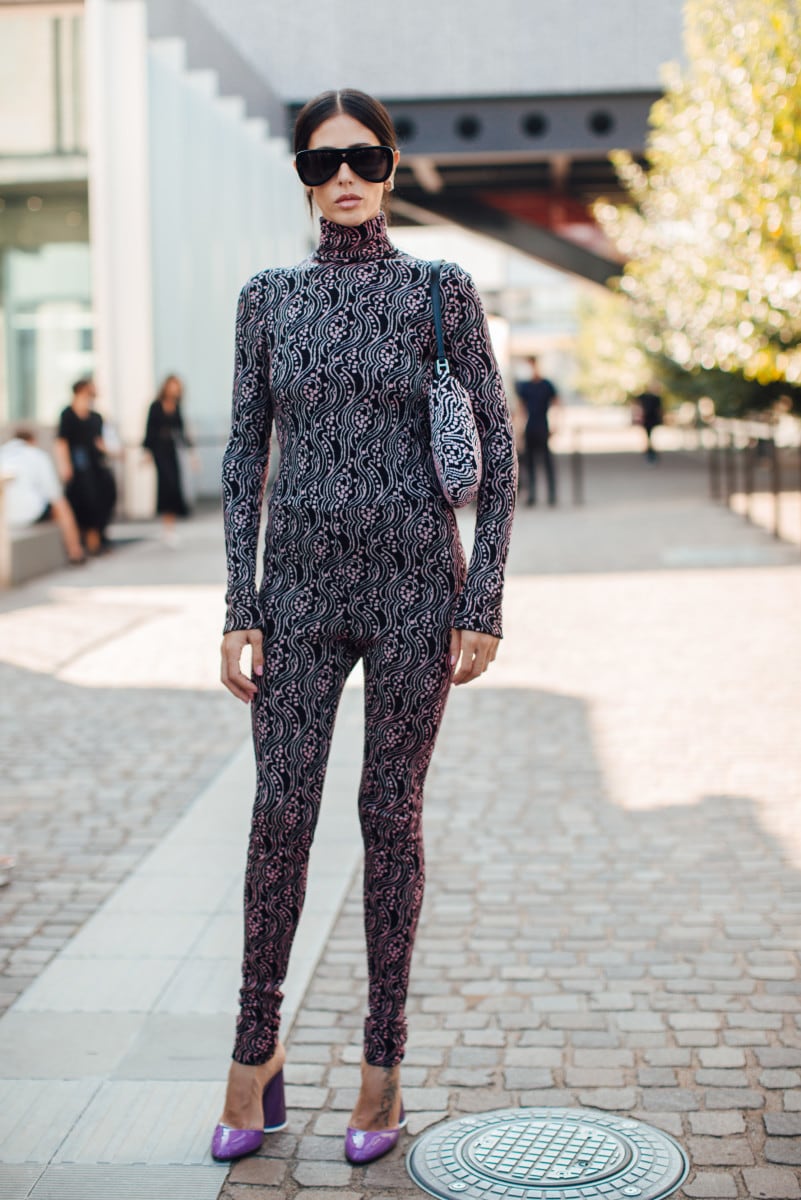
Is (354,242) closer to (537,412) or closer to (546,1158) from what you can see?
(546,1158)

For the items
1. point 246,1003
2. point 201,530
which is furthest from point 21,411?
point 246,1003

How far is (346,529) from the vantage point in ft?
10.3

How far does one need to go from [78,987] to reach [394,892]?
143cm

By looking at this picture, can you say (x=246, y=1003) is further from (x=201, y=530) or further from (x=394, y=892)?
(x=201, y=530)

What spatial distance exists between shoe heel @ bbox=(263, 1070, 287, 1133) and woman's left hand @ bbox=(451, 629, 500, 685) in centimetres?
89

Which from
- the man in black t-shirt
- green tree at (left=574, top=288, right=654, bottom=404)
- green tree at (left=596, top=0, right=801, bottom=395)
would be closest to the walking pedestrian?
green tree at (left=574, top=288, right=654, bottom=404)

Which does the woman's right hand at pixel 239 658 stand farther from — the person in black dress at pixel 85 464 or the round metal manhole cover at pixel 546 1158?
the person in black dress at pixel 85 464

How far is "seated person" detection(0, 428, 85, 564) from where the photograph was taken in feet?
49.8

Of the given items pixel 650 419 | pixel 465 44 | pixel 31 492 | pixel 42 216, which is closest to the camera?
pixel 31 492

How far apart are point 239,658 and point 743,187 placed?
12.5 m

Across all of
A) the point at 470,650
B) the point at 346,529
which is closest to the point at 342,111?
the point at 346,529

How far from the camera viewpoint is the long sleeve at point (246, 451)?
3215 millimetres

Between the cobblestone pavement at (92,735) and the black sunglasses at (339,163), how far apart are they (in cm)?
226

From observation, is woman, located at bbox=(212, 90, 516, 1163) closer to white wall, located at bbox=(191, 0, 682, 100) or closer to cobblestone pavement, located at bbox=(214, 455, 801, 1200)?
cobblestone pavement, located at bbox=(214, 455, 801, 1200)
